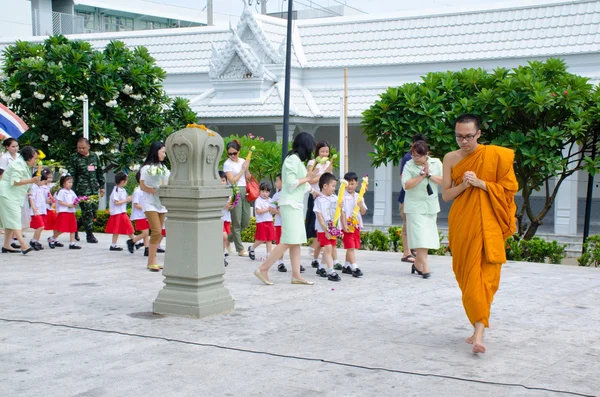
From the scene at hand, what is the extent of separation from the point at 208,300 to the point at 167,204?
0.98 m

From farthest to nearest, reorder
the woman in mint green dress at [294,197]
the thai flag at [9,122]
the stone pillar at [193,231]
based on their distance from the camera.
→ the thai flag at [9,122], the woman in mint green dress at [294,197], the stone pillar at [193,231]

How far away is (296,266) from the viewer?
903 cm

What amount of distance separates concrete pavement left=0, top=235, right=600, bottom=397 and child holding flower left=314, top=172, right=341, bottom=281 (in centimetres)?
29

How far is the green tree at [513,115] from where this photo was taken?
12.5 meters

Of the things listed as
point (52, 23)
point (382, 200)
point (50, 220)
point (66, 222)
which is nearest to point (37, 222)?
point (66, 222)

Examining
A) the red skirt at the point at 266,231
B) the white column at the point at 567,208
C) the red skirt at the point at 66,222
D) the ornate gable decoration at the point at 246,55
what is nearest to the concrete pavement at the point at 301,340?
the red skirt at the point at 266,231

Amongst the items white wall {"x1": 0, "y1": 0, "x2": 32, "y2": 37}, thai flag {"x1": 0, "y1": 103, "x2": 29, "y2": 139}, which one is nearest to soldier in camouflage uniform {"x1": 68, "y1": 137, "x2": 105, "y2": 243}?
thai flag {"x1": 0, "y1": 103, "x2": 29, "y2": 139}

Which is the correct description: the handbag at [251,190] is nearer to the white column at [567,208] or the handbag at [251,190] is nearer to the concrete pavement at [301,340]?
the concrete pavement at [301,340]

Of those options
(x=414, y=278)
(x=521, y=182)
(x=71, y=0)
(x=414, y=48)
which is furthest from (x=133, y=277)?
(x=71, y=0)

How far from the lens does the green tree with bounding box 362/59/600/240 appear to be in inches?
493

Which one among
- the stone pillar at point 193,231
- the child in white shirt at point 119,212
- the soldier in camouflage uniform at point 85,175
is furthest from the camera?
the soldier in camouflage uniform at point 85,175

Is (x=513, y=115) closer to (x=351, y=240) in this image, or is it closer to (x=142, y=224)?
(x=351, y=240)

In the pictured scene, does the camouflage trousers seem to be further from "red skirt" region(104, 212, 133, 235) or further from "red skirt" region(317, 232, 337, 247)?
"red skirt" region(317, 232, 337, 247)

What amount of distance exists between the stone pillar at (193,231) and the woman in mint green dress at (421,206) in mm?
2986
